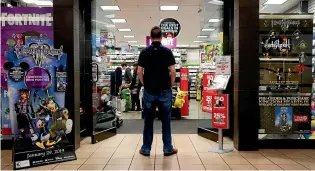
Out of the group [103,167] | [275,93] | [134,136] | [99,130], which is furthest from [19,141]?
[275,93]

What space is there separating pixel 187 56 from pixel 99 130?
18223mm

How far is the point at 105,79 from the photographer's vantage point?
647cm

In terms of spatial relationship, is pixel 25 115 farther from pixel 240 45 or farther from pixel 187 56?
pixel 187 56

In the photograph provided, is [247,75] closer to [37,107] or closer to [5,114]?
[37,107]

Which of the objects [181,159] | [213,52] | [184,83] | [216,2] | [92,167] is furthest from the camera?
[184,83]

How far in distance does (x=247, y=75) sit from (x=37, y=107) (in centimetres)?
295

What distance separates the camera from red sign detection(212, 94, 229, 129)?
15.7 ft

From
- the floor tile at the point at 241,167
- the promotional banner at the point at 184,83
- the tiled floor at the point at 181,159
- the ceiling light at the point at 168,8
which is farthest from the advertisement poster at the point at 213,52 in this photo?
the ceiling light at the point at 168,8

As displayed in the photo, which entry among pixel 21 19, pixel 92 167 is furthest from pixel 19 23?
pixel 92 167

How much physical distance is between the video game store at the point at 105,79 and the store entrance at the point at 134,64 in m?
0.04

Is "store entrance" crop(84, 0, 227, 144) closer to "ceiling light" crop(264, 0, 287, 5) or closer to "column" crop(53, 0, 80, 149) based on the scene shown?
"column" crop(53, 0, 80, 149)

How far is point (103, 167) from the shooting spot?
4008 millimetres

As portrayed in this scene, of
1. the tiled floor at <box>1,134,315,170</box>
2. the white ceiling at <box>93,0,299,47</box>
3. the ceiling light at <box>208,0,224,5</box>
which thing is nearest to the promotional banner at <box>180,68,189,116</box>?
the white ceiling at <box>93,0,299,47</box>

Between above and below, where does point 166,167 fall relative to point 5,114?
below
